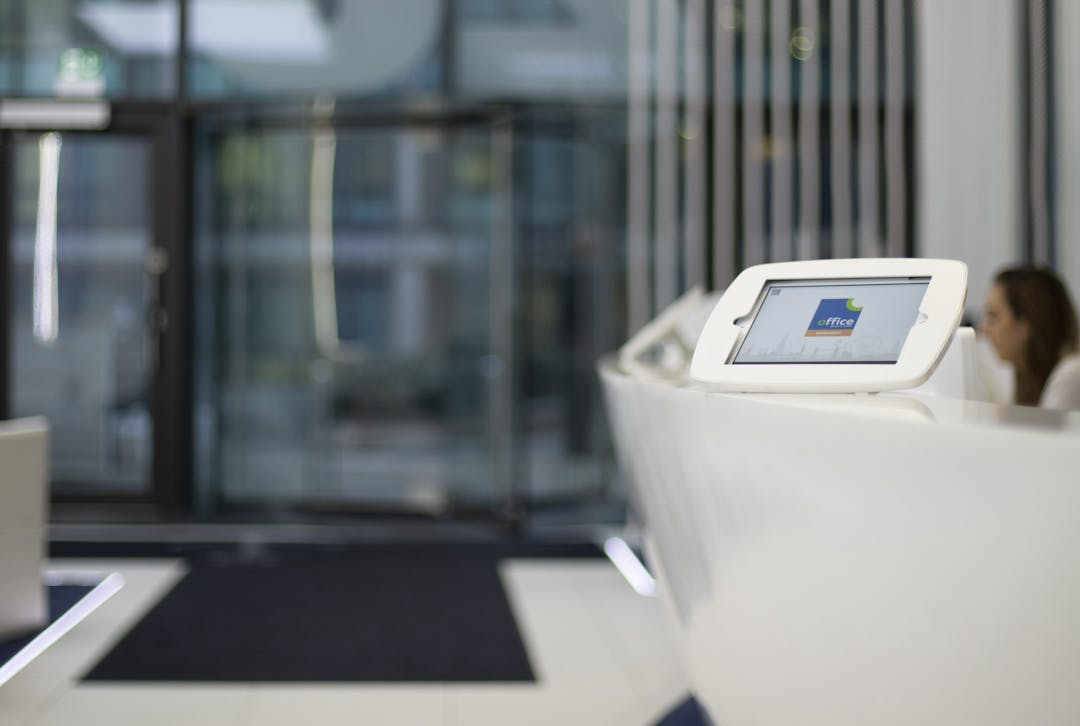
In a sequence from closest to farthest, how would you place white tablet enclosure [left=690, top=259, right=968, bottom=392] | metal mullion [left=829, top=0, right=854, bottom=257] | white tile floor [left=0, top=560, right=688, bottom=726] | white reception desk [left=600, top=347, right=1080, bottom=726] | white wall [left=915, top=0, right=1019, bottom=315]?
white reception desk [left=600, top=347, right=1080, bottom=726] → white tablet enclosure [left=690, top=259, right=968, bottom=392] → white tile floor [left=0, top=560, right=688, bottom=726] → white wall [left=915, top=0, right=1019, bottom=315] → metal mullion [left=829, top=0, right=854, bottom=257]

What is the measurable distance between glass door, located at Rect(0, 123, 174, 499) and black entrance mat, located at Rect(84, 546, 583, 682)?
1.54 metres

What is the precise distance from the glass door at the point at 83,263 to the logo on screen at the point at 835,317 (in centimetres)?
469

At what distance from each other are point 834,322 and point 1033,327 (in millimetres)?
1643

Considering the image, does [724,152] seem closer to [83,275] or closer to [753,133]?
[753,133]

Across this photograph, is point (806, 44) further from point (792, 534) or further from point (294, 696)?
point (792, 534)

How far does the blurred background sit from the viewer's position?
539 centimetres

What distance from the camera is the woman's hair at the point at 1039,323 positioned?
9.41 ft

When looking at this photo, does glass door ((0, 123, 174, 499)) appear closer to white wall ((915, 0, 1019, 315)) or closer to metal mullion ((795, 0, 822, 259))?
metal mullion ((795, 0, 822, 259))

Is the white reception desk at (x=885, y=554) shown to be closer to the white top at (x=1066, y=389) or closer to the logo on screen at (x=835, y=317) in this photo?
the logo on screen at (x=835, y=317)

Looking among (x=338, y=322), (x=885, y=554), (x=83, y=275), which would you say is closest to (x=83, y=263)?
(x=83, y=275)

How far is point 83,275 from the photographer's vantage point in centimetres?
561

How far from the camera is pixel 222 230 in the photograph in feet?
18.7

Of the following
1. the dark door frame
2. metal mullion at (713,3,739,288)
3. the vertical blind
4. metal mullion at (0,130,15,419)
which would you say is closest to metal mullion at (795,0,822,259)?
the vertical blind

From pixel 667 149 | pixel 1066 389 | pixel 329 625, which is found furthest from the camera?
pixel 667 149
